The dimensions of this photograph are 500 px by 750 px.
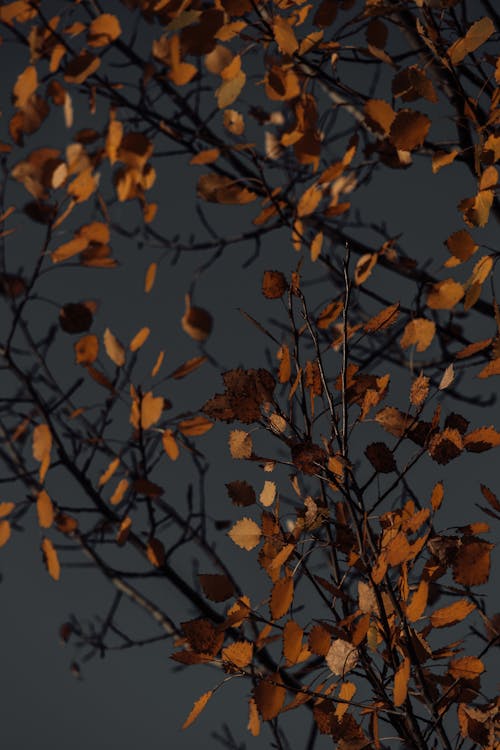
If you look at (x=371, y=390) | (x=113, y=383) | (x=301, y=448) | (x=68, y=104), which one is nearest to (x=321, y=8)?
(x=68, y=104)

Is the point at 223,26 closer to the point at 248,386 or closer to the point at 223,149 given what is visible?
the point at 223,149

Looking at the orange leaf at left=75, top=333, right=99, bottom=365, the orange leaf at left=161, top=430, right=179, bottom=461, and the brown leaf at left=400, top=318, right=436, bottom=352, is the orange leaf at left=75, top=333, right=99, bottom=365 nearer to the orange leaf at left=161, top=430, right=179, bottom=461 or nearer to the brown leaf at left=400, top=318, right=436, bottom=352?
the orange leaf at left=161, top=430, right=179, bottom=461

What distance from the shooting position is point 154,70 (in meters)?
2.42

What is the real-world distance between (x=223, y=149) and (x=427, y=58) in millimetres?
669

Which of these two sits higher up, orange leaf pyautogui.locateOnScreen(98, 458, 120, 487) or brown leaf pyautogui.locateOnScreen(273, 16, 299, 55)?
brown leaf pyautogui.locateOnScreen(273, 16, 299, 55)

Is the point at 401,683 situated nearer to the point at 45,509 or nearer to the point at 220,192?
the point at 45,509

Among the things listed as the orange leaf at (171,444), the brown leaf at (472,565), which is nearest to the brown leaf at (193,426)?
the orange leaf at (171,444)

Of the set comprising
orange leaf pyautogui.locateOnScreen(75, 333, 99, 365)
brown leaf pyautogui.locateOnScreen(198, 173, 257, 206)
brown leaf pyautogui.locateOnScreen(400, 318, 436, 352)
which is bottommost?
brown leaf pyautogui.locateOnScreen(400, 318, 436, 352)

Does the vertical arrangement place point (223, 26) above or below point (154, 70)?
below

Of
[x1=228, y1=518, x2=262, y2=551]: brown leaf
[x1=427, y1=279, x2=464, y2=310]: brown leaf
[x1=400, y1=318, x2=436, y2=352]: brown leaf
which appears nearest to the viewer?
[x1=228, y1=518, x2=262, y2=551]: brown leaf

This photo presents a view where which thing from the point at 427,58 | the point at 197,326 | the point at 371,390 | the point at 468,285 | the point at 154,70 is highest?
the point at 154,70

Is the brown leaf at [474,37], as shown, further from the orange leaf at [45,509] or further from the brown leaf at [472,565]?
the orange leaf at [45,509]

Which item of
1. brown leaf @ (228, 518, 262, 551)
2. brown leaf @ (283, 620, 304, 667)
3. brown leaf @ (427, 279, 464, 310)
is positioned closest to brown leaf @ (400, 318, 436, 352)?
brown leaf @ (427, 279, 464, 310)

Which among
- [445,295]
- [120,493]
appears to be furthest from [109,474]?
[445,295]
